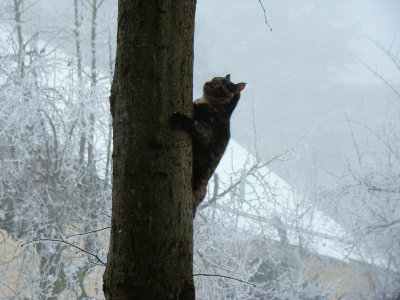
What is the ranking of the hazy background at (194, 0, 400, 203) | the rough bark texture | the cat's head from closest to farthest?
the rough bark texture
the cat's head
the hazy background at (194, 0, 400, 203)

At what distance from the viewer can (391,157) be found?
9367mm

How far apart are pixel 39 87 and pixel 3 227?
2167 mm

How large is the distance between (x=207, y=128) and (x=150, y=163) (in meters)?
0.29

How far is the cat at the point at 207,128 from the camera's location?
3.00 ft

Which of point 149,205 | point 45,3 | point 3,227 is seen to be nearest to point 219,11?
point 45,3

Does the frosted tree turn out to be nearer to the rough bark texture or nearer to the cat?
the cat

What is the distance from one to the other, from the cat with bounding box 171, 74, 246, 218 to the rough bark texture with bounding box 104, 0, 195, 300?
55 mm

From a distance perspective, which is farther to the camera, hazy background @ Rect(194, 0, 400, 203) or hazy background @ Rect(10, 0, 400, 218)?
hazy background @ Rect(194, 0, 400, 203)

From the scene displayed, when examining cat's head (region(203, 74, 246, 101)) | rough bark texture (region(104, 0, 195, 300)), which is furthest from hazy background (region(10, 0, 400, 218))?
rough bark texture (region(104, 0, 195, 300))

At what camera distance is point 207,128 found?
1054mm

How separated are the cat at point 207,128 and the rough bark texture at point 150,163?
55 millimetres

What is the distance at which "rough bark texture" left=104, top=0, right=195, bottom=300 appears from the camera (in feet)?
2.61

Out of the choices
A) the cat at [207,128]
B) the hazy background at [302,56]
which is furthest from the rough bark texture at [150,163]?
the hazy background at [302,56]

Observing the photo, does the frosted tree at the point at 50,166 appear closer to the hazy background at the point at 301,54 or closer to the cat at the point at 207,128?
the cat at the point at 207,128
